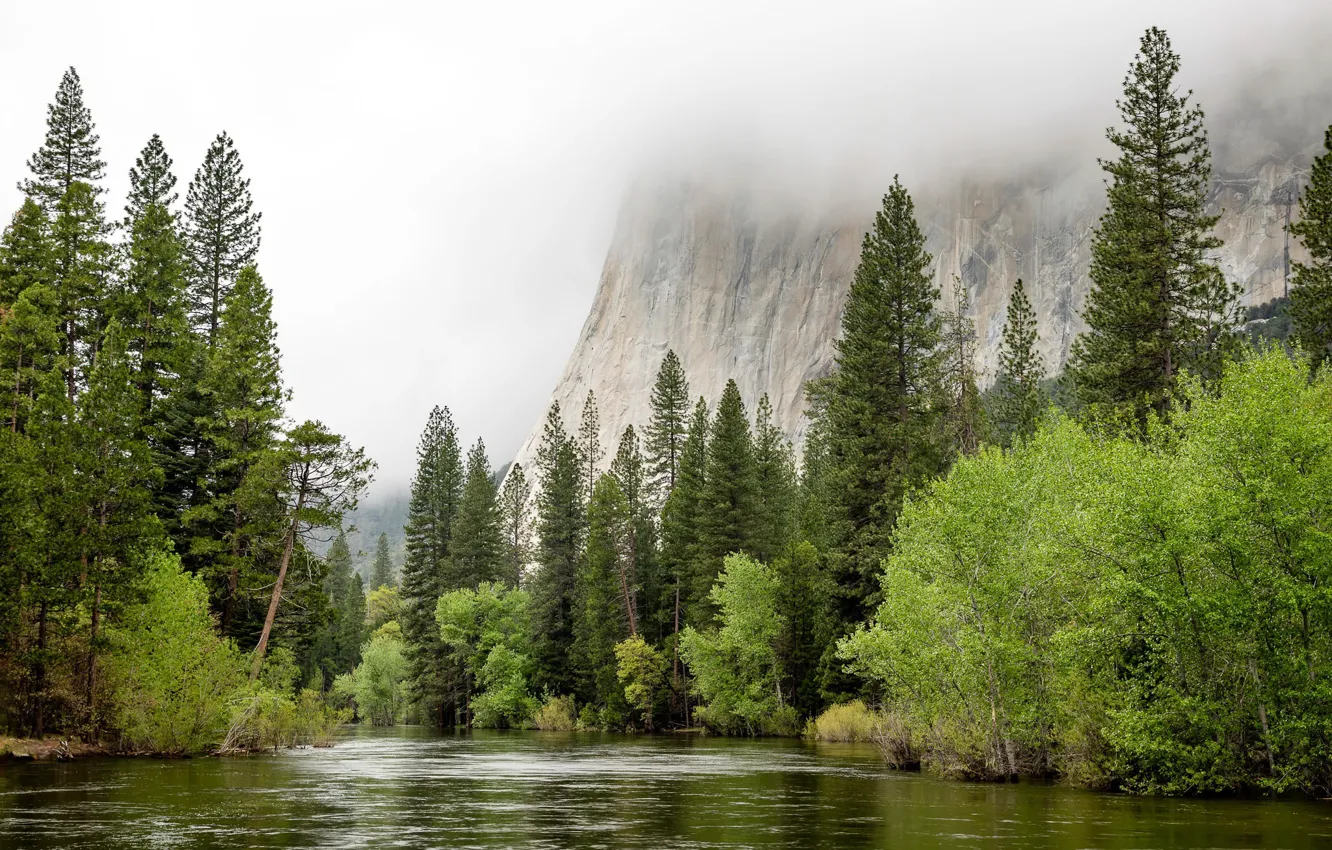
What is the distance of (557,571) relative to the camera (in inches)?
3332

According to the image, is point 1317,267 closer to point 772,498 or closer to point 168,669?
point 772,498

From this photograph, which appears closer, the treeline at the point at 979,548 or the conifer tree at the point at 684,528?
the treeline at the point at 979,548

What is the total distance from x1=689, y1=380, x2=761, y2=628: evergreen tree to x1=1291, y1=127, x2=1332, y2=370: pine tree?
111ft

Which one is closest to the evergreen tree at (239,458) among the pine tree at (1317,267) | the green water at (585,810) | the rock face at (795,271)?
the green water at (585,810)

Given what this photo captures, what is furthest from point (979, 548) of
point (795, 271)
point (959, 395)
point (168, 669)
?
point (795, 271)

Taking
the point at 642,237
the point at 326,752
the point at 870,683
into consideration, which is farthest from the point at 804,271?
the point at 326,752

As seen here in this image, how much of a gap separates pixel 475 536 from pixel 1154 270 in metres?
60.4

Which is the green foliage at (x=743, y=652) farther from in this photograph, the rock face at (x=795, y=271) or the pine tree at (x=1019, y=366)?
the rock face at (x=795, y=271)

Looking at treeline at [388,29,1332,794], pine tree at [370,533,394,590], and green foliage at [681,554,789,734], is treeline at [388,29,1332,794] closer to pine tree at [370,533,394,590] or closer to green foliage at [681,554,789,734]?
green foliage at [681,554,789,734]

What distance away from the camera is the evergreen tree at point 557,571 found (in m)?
83.1

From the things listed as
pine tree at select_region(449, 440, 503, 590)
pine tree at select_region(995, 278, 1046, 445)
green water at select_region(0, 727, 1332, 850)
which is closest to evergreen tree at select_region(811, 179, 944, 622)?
pine tree at select_region(995, 278, 1046, 445)

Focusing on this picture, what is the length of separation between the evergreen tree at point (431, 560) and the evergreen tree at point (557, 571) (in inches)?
336

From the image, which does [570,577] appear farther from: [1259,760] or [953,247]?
[953,247]

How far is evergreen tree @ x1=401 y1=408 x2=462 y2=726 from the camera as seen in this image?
8694 cm
